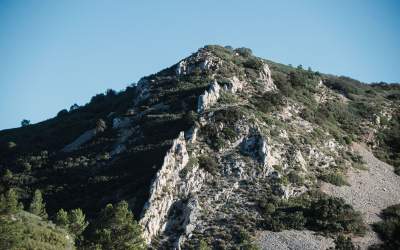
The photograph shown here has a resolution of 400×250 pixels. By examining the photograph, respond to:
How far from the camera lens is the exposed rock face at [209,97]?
3506 inches

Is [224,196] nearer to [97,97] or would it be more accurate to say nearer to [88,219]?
[88,219]

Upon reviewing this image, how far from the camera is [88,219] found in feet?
222

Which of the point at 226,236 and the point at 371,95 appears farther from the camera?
the point at 371,95

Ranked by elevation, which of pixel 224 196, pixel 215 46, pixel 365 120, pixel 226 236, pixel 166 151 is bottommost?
pixel 226 236

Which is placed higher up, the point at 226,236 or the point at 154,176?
the point at 154,176

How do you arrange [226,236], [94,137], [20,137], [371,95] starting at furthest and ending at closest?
1. [371,95]
2. [20,137]
3. [94,137]
4. [226,236]

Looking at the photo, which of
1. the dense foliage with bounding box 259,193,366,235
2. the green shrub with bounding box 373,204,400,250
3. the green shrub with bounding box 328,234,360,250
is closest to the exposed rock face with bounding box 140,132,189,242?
the dense foliage with bounding box 259,193,366,235

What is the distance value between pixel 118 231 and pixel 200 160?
827 inches

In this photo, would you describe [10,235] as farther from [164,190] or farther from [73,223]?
[164,190]

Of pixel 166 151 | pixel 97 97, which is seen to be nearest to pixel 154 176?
pixel 166 151

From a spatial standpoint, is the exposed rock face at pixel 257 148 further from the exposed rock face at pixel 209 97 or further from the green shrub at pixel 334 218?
the exposed rock face at pixel 209 97

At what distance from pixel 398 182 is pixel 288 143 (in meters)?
20.5

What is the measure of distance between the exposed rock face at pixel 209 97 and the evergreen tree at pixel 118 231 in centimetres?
3227

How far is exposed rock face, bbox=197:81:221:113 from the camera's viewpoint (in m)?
89.1
